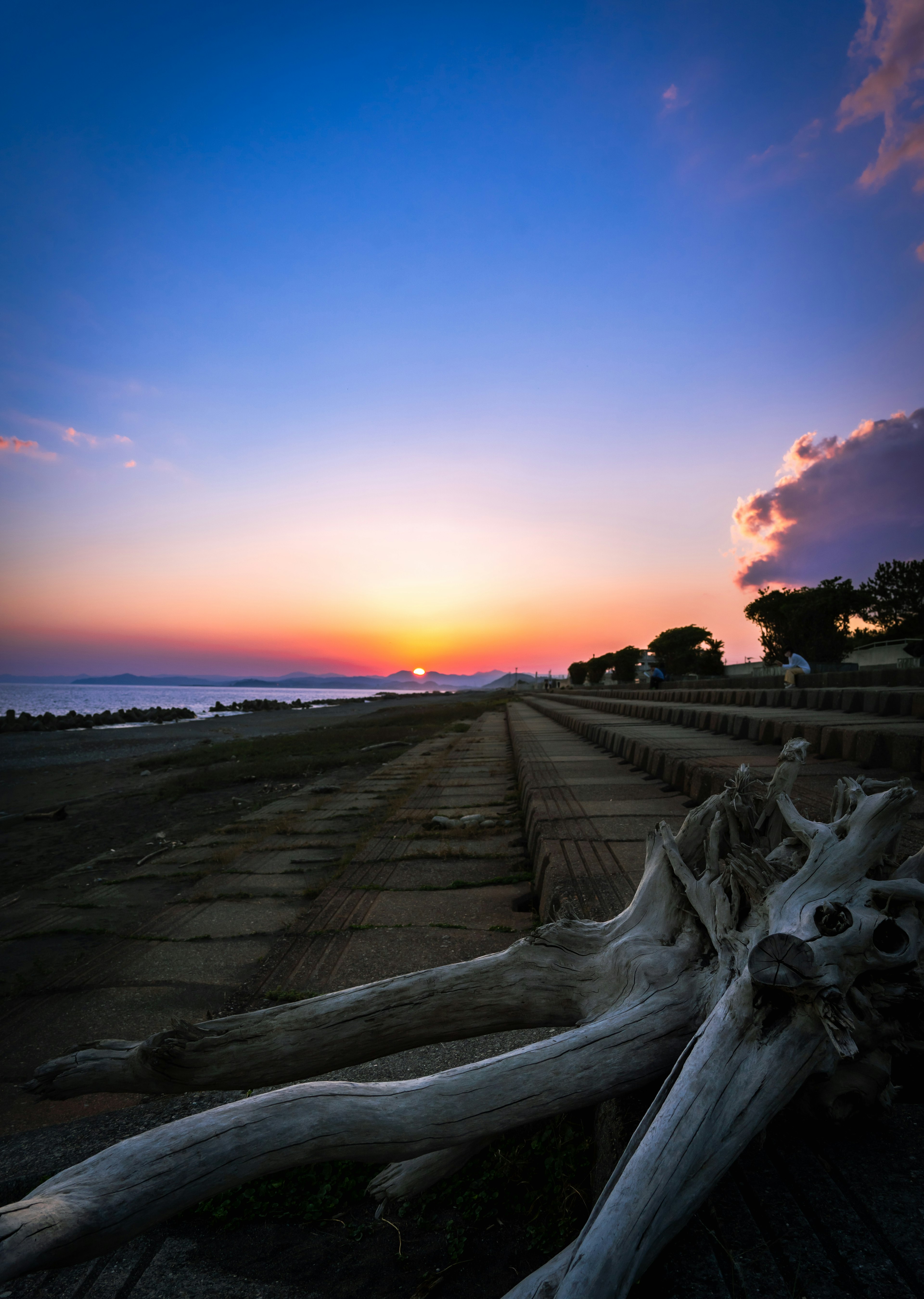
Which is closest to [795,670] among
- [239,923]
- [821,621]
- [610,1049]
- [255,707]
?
[239,923]

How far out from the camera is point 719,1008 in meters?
1.29

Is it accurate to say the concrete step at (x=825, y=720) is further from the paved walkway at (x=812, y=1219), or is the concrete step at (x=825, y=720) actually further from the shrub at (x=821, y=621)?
the shrub at (x=821, y=621)

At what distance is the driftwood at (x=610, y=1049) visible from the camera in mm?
1074

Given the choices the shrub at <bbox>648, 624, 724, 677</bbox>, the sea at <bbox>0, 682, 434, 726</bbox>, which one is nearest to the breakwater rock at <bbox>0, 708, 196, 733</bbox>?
the sea at <bbox>0, 682, 434, 726</bbox>

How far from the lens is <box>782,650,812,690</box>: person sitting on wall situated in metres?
10.6

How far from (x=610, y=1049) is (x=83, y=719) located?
32545 millimetres

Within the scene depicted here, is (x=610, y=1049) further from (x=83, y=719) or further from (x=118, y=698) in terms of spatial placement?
(x=118, y=698)

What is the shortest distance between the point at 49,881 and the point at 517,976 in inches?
201

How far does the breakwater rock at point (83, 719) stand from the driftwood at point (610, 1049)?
91.8 ft

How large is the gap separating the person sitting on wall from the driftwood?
9.87 meters

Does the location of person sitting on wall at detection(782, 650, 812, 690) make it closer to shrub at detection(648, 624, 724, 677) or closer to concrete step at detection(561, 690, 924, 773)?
concrete step at detection(561, 690, 924, 773)

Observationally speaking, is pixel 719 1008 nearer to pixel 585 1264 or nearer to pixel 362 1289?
pixel 585 1264

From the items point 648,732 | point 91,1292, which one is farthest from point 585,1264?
point 648,732

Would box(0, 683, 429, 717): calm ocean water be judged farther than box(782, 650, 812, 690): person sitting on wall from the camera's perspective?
Yes
